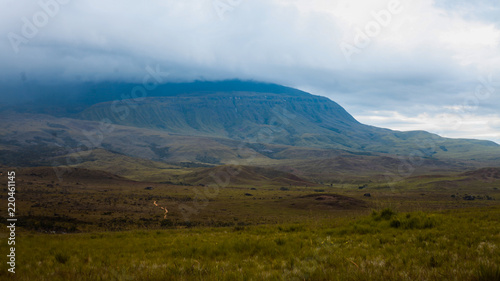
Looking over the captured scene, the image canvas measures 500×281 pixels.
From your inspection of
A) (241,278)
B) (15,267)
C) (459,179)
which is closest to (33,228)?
(15,267)

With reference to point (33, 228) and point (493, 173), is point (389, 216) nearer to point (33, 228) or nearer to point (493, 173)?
point (33, 228)

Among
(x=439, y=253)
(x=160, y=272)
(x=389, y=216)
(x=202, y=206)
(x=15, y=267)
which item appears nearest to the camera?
(x=160, y=272)

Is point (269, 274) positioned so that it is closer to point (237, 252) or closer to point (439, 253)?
point (237, 252)

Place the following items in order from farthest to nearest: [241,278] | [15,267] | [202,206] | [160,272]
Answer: [202,206] → [15,267] → [160,272] → [241,278]

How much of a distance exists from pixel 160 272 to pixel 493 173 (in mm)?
145472

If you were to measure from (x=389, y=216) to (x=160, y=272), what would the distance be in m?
10.9

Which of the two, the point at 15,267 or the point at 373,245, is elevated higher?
the point at 373,245

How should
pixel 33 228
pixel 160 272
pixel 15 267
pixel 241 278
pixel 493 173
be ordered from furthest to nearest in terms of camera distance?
pixel 493 173, pixel 33 228, pixel 15 267, pixel 160 272, pixel 241 278

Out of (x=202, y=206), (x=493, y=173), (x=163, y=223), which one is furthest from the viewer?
(x=493, y=173)

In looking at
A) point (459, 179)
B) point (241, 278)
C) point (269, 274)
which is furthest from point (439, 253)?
point (459, 179)

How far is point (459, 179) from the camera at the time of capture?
10825 centimetres

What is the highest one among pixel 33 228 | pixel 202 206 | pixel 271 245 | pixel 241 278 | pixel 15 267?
pixel 241 278

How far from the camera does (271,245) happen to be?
9547 mm

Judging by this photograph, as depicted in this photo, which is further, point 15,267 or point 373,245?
point 373,245
